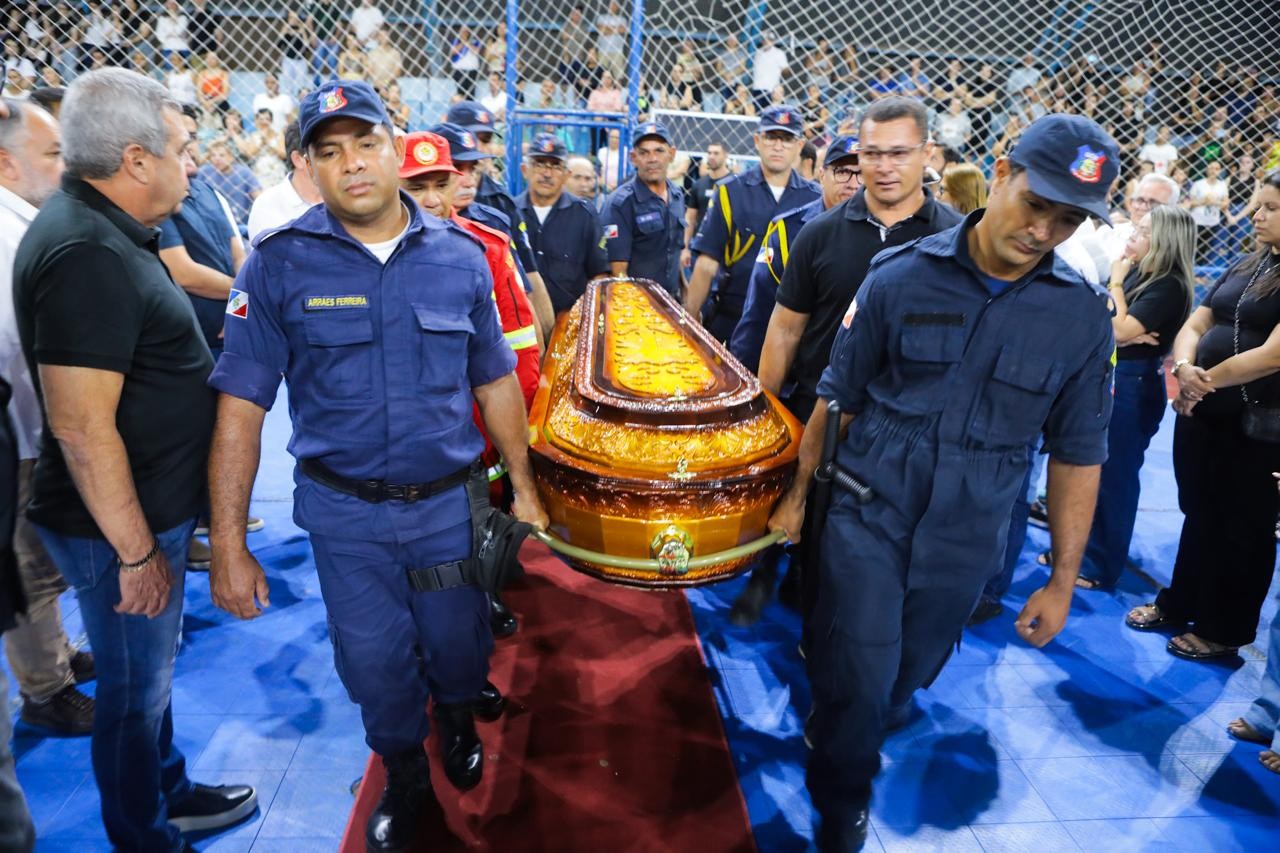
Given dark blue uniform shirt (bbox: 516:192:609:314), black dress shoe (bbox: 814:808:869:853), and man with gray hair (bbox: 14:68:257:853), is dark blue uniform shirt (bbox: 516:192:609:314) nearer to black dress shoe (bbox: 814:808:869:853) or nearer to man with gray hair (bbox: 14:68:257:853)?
man with gray hair (bbox: 14:68:257:853)

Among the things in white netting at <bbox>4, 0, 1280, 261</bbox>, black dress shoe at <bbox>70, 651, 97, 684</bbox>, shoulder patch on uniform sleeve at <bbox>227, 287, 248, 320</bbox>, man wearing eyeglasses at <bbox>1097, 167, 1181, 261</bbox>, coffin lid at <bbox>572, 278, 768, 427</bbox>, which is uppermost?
white netting at <bbox>4, 0, 1280, 261</bbox>

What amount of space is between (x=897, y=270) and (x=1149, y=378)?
204cm

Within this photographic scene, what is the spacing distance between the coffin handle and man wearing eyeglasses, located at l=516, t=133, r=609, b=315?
2.61 meters

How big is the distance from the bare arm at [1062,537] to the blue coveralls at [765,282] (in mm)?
1278

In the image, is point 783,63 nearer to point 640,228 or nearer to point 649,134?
point 649,134

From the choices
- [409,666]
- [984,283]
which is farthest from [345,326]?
[984,283]

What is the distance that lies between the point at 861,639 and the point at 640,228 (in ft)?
11.6

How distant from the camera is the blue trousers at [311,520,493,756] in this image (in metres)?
1.87

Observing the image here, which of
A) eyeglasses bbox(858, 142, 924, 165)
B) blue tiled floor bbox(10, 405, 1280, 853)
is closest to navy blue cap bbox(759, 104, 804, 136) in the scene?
eyeglasses bbox(858, 142, 924, 165)

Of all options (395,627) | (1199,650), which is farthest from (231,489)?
(1199,650)

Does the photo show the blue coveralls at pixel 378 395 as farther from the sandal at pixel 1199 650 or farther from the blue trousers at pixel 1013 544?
the sandal at pixel 1199 650

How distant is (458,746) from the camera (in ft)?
7.16

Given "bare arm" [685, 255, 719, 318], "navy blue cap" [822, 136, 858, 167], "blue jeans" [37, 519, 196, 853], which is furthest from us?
"bare arm" [685, 255, 719, 318]

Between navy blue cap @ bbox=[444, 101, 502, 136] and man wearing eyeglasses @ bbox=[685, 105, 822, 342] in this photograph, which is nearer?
man wearing eyeglasses @ bbox=[685, 105, 822, 342]
